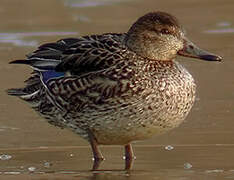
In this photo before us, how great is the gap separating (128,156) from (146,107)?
0.54 metres

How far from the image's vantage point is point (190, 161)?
→ 7.55 m

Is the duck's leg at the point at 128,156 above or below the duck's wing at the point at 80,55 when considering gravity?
below

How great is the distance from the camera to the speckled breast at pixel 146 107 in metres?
7.50

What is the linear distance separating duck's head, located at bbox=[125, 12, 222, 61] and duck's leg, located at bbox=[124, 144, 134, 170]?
0.84 m

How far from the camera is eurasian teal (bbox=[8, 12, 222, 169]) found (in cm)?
753

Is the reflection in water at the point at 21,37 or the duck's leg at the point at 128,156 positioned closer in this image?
the duck's leg at the point at 128,156

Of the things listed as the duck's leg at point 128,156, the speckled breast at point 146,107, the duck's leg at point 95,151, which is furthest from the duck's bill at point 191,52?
the duck's leg at point 95,151

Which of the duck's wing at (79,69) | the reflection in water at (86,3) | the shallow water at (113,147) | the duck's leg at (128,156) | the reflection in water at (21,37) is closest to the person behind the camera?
the shallow water at (113,147)

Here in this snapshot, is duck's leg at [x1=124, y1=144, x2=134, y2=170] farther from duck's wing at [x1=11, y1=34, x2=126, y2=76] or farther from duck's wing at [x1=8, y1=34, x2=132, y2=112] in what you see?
duck's wing at [x1=11, y1=34, x2=126, y2=76]

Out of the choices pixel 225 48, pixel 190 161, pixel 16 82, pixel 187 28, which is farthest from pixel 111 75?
pixel 187 28

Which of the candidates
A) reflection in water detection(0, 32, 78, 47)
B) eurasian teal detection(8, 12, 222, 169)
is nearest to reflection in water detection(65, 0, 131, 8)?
reflection in water detection(0, 32, 78, 47)

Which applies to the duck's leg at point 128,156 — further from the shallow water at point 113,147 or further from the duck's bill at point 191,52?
the duck's bill at point 191,52

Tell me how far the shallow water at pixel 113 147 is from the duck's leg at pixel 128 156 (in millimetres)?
73

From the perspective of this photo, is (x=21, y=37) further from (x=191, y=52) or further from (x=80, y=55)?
(x=191, y=52)
